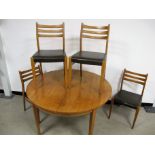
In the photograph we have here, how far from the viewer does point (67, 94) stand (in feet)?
6.89

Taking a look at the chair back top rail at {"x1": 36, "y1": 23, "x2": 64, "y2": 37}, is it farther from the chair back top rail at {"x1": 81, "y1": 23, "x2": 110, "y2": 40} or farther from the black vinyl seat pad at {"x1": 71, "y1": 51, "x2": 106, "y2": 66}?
the black vinyl seat pad at {"x1": 71, "y1": 51, "x2": 106, "y2": 66}

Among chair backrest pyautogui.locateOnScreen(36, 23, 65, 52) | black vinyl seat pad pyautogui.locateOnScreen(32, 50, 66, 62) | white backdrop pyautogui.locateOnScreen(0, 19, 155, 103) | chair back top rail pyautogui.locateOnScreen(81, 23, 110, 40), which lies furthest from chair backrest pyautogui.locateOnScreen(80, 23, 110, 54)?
black vinyl seat pad pyautogui.locateOnScreen(32, 50, 66, 62)

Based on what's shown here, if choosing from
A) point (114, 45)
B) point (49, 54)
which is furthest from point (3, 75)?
point (114, 45)

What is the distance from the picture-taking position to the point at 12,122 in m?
2.59

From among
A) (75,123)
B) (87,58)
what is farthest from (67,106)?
(75,123)

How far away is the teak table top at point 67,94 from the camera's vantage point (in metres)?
1.84

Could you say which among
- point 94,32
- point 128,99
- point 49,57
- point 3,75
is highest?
point 94,32

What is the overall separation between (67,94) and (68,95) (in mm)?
28

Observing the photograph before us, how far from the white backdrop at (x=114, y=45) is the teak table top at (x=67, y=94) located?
0.51 meters

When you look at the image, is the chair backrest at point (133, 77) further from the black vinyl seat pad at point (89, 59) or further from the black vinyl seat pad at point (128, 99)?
the black vinyl seat pad at point (89, 59)

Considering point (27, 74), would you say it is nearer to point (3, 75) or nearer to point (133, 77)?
point (3, 75)

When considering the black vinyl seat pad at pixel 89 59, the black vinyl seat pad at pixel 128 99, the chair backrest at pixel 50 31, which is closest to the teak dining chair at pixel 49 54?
the chair backrest at pixel 50 31
